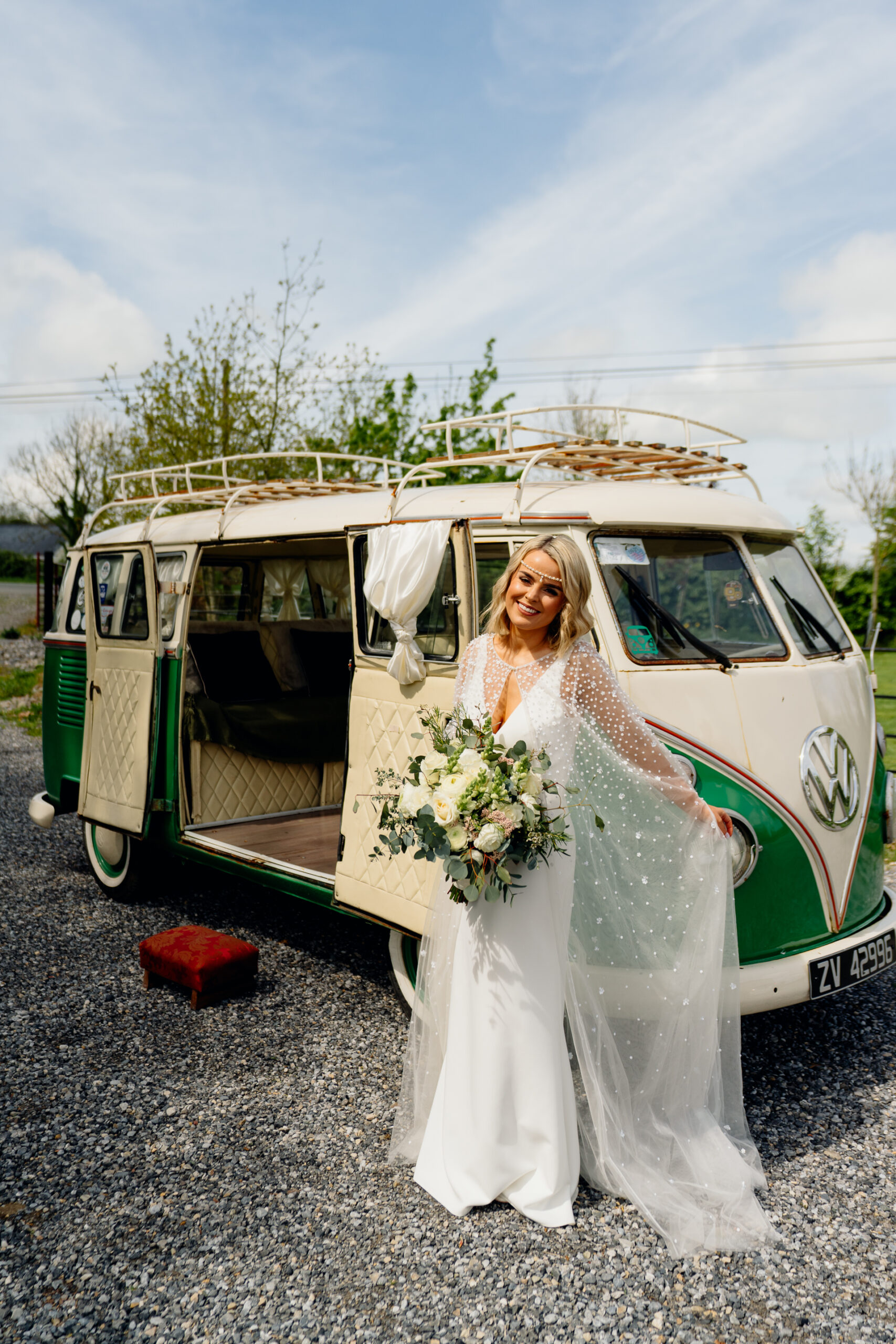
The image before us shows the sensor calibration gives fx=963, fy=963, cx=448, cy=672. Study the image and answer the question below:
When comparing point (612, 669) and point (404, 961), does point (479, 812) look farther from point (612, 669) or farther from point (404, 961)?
point (404, 961)

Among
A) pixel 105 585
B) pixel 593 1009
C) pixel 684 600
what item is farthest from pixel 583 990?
pixel 105 585

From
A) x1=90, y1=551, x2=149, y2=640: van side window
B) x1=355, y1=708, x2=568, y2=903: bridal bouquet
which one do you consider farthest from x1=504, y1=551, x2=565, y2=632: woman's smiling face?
x1=90, y1=551, x2=149, y2=640: van side window

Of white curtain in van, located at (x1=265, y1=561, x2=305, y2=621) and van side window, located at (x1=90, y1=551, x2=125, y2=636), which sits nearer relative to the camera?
van side window, located at (x1=90, y1=551, x2=125, y2=636)

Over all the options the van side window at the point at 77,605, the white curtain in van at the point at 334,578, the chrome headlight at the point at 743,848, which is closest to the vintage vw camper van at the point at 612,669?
the chrome headlight at the point at 743,848

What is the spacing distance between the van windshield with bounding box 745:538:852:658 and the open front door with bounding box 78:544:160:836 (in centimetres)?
332

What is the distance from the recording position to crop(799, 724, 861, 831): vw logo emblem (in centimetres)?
367

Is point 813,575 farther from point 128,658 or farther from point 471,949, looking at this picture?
point 128,658

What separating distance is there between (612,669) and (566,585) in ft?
1.78

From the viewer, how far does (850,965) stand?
142 inches

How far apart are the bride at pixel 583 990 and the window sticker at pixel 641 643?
679 millimetres

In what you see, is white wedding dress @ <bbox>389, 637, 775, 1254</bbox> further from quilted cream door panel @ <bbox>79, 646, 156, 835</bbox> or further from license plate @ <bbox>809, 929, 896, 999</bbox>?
quilted cream door panel @ <bbox>79, 646, 156, 835</bbox>

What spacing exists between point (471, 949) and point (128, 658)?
3514mm

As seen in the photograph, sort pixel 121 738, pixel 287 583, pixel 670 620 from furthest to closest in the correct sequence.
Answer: pixel 287 583
pixel 121 738
pixel 670 620

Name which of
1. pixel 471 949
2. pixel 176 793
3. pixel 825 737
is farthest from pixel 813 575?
pixel 176 793
